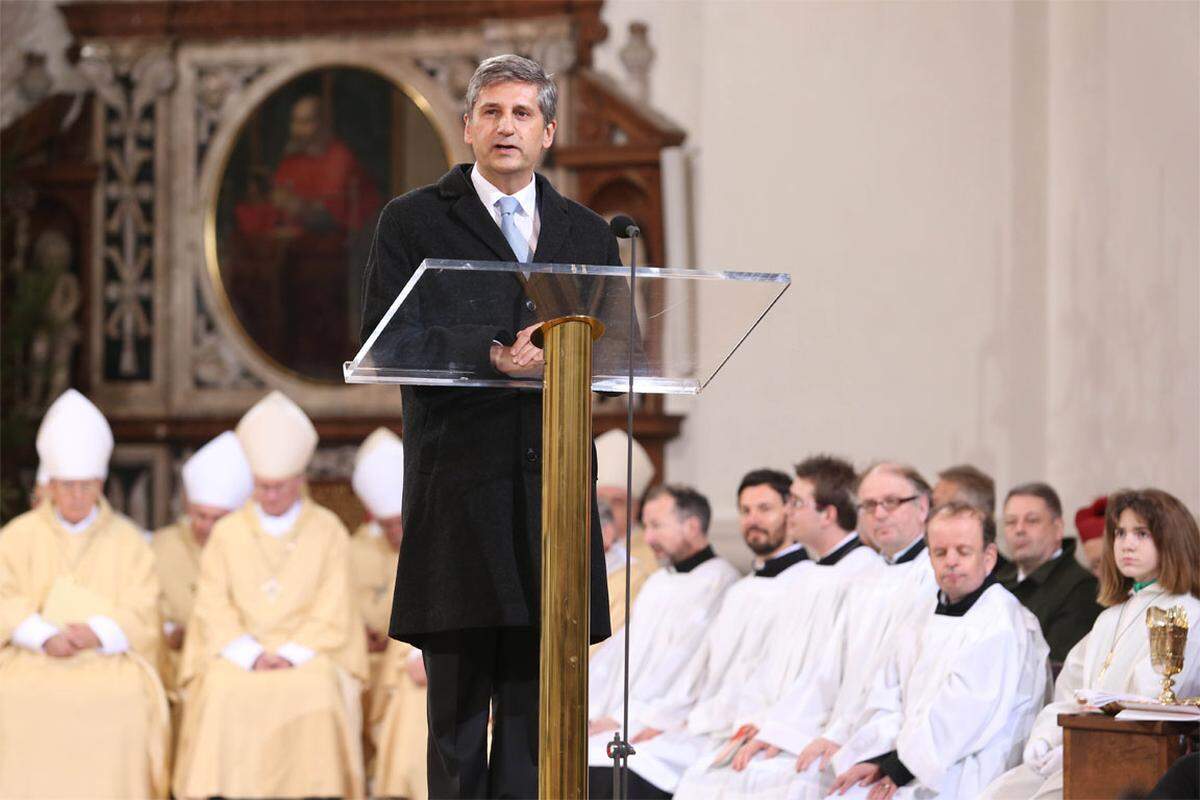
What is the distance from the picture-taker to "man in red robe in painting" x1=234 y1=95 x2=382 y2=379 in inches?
447

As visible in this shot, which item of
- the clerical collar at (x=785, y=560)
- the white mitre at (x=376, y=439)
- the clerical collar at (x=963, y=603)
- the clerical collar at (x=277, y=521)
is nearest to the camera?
the clerical collar at (x=963, y=603)

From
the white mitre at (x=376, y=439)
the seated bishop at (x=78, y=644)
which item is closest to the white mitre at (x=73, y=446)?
the seated bishop at (x=78, y=644)

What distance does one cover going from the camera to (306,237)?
11.4 m

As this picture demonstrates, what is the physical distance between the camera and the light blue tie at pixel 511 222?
322 cm

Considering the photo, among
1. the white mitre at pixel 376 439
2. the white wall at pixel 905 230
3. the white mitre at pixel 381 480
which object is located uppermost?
the white wall at pixel 905 230

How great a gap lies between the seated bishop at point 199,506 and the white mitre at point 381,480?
24.4 inches

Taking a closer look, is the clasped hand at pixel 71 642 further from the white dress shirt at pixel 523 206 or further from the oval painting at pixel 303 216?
the white dress shirt at pixel 523 206

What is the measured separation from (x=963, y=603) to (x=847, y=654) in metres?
0.83

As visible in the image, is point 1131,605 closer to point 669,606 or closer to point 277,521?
point 669,606

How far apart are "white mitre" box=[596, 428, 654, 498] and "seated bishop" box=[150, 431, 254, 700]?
6.31ft

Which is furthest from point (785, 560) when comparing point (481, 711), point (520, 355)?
point (520, 355)

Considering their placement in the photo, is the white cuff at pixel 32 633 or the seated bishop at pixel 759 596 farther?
the white cuff at pixel 32 633

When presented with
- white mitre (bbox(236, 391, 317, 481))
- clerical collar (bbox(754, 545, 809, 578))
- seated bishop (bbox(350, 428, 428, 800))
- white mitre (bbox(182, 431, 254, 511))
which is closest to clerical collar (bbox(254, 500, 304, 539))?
white mitre (bbox(236, 391, 317, 481))

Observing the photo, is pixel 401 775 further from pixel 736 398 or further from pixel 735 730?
pixel 736 398
